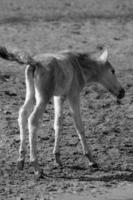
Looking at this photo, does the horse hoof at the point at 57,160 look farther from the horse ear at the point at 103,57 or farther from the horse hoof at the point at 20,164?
the horse ear at the point at 103,57

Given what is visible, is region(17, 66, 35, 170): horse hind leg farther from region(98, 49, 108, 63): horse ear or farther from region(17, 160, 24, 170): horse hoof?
region(98, 49, 108, 63): horse ear

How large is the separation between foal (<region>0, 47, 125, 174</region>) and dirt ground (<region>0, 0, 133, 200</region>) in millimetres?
294

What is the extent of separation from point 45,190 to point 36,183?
23cm

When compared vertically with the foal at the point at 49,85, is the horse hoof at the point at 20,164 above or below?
below

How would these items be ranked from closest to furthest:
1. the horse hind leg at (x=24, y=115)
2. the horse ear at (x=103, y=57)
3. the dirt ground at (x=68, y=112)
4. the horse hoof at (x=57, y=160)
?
the dirt ground at (x=68, y=112) < the horse hind leg at (x=24, y=115) < the horse hoof at (x=57, y=160) < the horse ear at (x=103, y=57)

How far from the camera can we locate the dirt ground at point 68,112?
29.3ft

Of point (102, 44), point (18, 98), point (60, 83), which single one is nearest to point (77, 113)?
point (60, 83)

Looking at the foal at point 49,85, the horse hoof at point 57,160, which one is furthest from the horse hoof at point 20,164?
the horse hoof at point 57,160

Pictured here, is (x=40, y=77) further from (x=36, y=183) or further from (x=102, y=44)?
(x=102, y=44)

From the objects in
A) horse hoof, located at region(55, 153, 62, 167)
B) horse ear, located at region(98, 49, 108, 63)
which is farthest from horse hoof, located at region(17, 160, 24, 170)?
horse ear, located at region(98, 49, 108, 63)

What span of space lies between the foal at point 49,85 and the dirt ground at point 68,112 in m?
0.29

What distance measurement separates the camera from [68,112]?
1170 centimetres

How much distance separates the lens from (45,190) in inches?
342

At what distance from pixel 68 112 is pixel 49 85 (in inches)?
104
